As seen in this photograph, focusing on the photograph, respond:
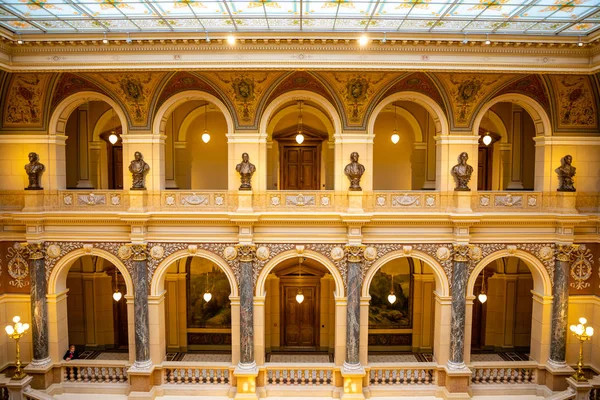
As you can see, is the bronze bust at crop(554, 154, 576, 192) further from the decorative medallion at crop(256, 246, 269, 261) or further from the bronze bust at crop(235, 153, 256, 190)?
the bronze bust at crop(235, 153, 256, 190)

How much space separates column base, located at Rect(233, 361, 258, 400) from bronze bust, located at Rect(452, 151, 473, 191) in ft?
26.1

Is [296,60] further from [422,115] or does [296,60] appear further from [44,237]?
[44,237]

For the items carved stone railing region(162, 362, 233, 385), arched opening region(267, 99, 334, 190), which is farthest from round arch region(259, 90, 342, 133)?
carved stone railing region(162, 362, 233, 385)

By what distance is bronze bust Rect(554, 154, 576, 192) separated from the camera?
1268 cm

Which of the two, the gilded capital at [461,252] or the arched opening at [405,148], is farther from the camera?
the arched opening at [405,148]

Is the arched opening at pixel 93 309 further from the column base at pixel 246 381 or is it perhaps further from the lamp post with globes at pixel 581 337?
the lamp post with globes at pixel 581 337

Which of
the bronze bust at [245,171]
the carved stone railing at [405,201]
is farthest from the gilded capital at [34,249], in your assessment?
the carved stone railing at [405,201]

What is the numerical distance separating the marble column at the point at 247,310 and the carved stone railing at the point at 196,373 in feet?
2.11

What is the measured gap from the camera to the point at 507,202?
12984 mm

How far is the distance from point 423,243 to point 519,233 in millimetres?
2863

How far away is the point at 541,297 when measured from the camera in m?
13.1

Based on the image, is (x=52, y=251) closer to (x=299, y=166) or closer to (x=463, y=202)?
(x=299, y=166)

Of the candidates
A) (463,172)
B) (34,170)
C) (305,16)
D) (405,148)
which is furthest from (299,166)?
(34,170)

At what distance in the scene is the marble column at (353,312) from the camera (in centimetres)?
1277
